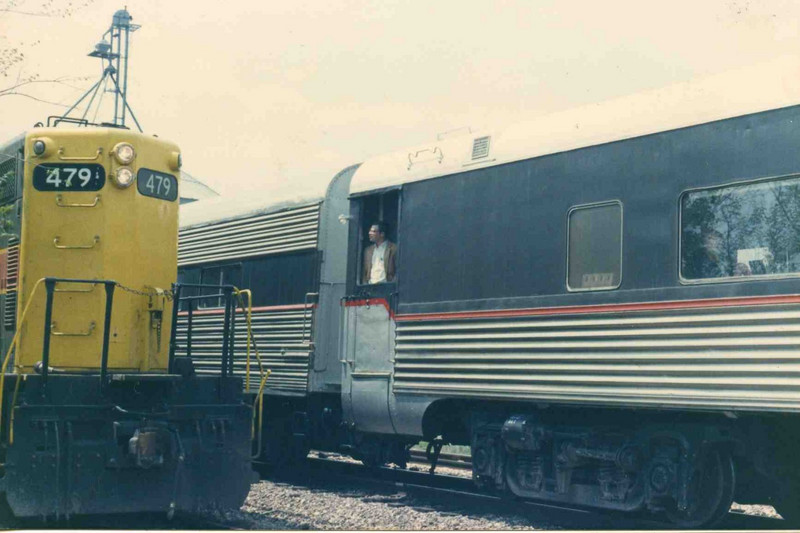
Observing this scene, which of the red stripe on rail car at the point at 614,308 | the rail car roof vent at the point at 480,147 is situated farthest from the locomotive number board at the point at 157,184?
the rail car roof vent at the point at 480,147

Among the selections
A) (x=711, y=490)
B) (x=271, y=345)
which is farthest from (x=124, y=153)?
(x=711, y=490)

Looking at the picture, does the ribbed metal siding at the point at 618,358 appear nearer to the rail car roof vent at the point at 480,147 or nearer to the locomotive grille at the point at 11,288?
the rail car roof vent at the point at 480,147

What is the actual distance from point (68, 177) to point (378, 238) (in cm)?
332

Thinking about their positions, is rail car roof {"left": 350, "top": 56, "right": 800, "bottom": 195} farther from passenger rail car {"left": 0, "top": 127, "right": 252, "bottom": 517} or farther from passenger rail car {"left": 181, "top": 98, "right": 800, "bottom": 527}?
passenger rail car {"left": 0, "top": 127, "right": 252, "bottom": 517}

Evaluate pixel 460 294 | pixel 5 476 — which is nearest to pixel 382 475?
pixel 460 294

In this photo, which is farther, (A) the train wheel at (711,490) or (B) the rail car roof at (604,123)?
(A) the train wheel at (711,490)

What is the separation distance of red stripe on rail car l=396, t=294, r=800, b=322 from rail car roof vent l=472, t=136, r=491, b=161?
1.54 metres

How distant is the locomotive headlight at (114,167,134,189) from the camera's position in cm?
853

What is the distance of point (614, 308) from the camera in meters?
7.69

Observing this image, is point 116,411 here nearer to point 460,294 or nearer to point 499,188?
point 460,294

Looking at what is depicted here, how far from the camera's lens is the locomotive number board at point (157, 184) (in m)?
8.74

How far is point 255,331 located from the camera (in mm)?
12094

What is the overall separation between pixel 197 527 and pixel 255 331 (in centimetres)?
436

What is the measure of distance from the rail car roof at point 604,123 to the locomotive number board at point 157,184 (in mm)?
2327
